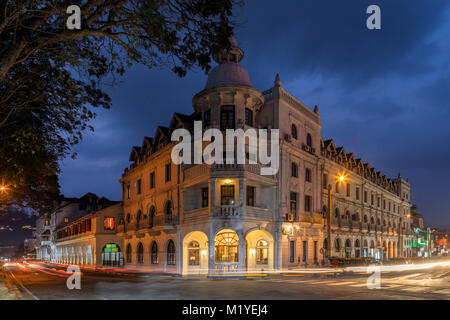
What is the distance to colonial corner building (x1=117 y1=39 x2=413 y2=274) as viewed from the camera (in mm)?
28094

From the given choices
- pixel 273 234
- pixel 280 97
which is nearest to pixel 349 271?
pixel 273 234

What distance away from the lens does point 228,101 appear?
1178 inches

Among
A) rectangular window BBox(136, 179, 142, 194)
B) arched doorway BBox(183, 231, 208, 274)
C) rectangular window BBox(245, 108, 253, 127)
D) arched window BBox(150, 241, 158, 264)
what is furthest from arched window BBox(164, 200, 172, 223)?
rectangular window BBox(245, 108, 253, 127)

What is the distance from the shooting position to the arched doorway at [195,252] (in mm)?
29808

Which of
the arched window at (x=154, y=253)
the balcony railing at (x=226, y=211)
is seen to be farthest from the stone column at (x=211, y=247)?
the arched window at (x=154, y=253)

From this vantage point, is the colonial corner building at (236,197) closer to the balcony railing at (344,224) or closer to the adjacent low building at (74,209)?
the balcony railing at (344,224)

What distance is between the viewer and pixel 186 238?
31141mm

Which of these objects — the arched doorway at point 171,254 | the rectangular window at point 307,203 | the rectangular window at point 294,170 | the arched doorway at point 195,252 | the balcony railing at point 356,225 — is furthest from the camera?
the balcony railing at point 356,225

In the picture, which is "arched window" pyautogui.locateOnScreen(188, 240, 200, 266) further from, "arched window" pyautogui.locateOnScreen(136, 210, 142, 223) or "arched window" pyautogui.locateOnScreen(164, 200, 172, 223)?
"arched window" pyautogui.locateOnScreen(136, 210, 142, 223)

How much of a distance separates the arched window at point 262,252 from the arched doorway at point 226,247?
257cm

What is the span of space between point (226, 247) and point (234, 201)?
3.54 metres

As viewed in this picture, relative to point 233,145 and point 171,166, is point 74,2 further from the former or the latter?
point 171,166
